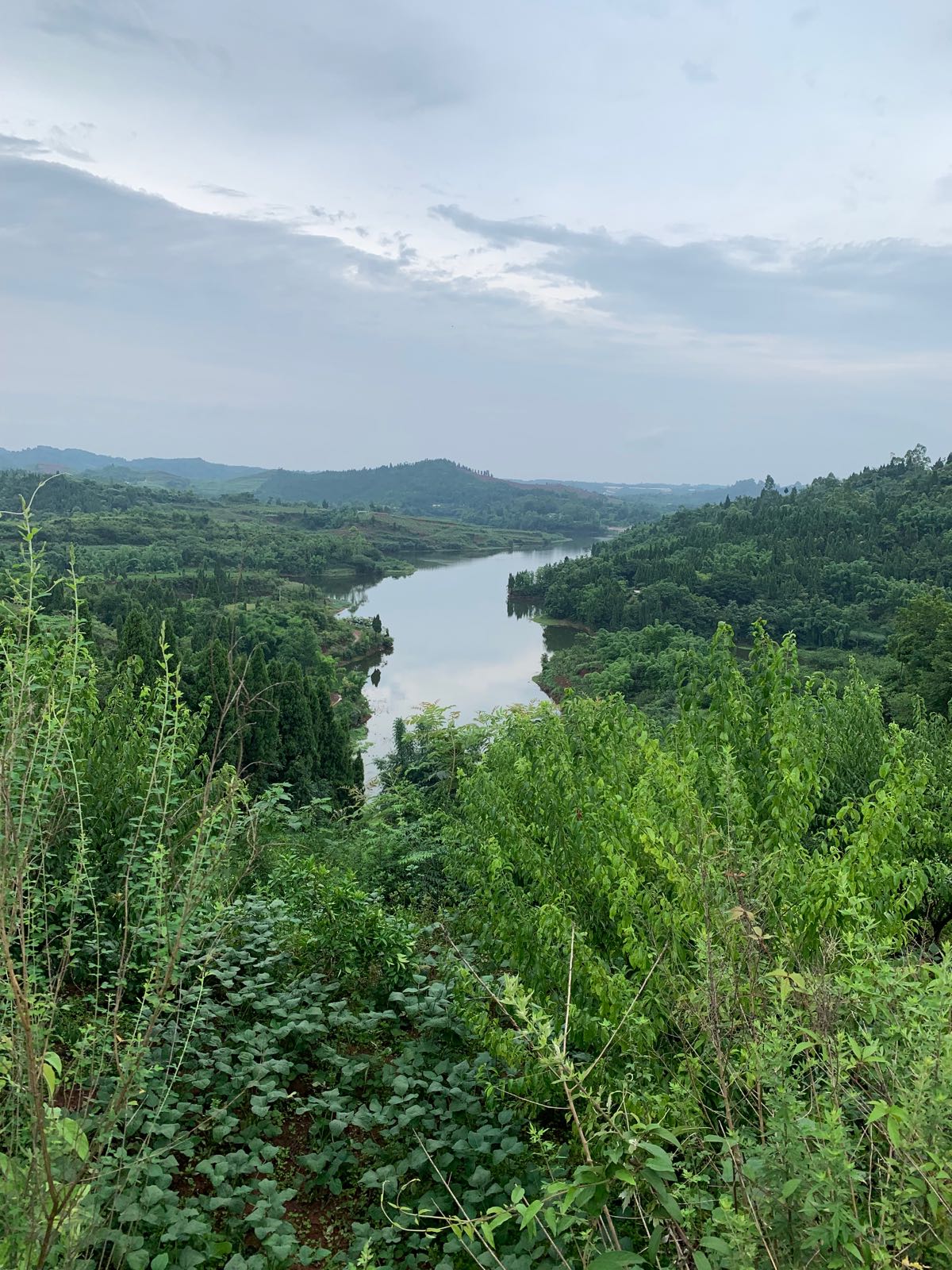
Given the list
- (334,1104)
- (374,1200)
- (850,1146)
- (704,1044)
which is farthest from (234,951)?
(850,1146)

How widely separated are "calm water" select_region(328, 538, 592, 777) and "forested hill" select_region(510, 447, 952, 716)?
624cm

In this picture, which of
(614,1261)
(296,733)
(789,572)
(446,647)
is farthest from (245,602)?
(789,572)

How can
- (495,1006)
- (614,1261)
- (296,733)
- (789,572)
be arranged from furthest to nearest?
(789,572)
(296,733)
(495,1006)
(614,1261)

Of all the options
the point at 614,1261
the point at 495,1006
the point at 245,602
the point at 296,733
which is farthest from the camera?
the point at 296,733

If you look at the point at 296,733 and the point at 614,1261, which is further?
the point at 296,733

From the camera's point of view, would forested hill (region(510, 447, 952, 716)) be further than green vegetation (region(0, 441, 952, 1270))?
Yes

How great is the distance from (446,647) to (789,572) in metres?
33.7

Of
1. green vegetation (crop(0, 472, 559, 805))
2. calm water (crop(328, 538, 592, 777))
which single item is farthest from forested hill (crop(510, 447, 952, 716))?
green vegetation (crop(0, 472, 559, 805))

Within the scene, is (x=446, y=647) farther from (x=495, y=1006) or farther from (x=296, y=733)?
(x=495, y=1006)

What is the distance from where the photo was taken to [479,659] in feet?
178

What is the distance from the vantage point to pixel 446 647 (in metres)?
58.0

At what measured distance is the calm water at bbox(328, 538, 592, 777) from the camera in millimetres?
42938

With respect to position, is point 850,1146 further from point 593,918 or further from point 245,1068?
point 245,1068

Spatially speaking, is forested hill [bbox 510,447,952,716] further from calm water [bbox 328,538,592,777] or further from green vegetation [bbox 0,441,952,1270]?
green vegetation [bbox 0,441,952,1270]
